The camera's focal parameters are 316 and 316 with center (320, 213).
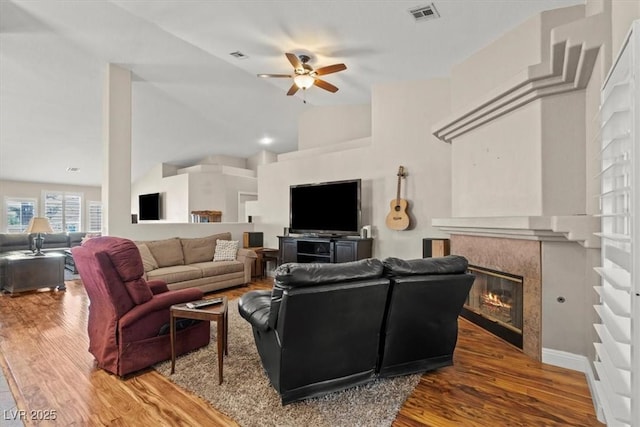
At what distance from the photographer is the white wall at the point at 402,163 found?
183 inches

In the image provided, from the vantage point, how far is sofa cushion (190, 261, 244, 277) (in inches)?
198

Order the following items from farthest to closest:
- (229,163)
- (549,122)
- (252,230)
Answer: (229,163) < (252,230) < (549,122)

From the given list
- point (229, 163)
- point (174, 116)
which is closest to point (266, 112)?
point (174, 116)

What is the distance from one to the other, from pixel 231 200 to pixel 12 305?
5.15m

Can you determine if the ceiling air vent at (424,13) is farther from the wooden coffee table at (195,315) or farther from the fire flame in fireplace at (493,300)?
the wooden coffee table at (195,315)

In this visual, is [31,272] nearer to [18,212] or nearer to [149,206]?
[149,206]

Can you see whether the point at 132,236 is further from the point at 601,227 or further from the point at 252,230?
the point at 601,227

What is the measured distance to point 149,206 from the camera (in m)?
9.82

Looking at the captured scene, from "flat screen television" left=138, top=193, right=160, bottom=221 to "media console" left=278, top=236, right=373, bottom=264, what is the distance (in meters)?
5.75

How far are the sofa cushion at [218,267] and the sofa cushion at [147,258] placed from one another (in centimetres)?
59

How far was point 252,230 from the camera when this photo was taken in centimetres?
682

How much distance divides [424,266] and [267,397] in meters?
1.41

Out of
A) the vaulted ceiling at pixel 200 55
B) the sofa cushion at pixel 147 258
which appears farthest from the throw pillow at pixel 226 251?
the vaulted ceiling at pixel 200 55

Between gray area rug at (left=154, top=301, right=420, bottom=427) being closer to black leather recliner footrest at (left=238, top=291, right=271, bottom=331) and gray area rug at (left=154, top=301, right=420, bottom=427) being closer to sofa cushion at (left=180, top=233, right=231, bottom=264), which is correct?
black leather recliner footrest at (left=238, top=291, right=271, bottom=331)
